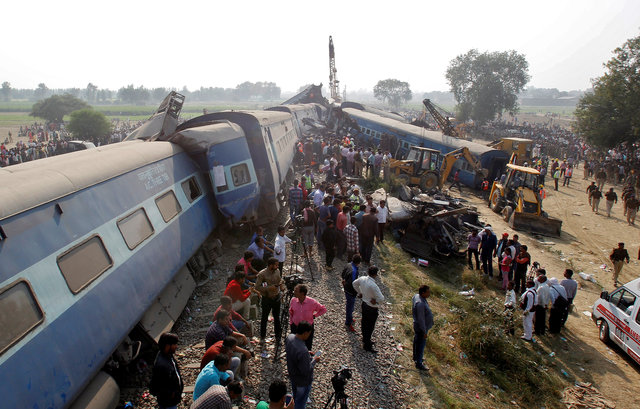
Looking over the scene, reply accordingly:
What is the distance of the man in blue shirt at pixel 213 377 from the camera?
421 centimetres

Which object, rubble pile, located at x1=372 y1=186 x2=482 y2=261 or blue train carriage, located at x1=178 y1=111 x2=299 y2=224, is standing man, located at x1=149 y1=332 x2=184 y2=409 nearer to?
blue train carriage, located at x1=178 y1=111 x2=299 y2=224

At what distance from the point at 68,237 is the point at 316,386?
444 cm

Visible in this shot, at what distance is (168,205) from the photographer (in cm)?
813

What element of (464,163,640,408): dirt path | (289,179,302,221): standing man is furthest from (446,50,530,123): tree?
(289,179,302,221): standing man

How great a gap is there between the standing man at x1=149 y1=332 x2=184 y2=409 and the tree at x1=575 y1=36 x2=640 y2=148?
32218mm

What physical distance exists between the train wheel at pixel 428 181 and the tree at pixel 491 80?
5214cm

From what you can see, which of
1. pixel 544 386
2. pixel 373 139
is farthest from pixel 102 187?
pixel 373 139

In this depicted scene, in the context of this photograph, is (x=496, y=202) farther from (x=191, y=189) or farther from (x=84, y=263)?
(x=84, y=263)

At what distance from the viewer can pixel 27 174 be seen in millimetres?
5355

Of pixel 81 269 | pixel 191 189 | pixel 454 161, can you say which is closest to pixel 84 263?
pixel 81 269

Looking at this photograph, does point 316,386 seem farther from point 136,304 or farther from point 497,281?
point 497,281

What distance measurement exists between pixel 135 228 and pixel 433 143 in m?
21.5

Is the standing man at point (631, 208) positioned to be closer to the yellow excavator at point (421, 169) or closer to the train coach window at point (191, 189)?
the yellow excavator at point (421, 169)

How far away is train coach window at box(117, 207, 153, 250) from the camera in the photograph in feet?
21.1
